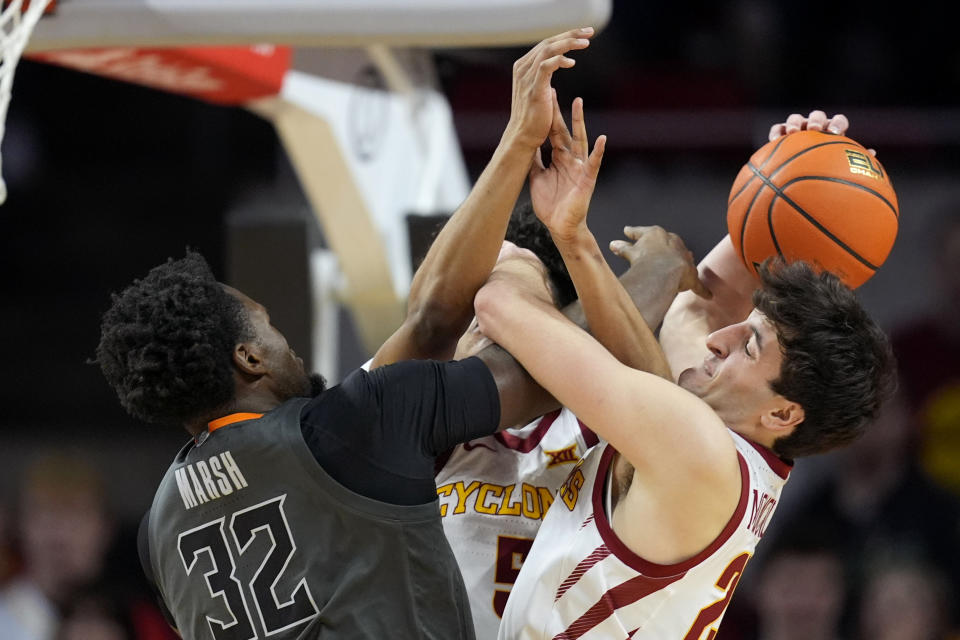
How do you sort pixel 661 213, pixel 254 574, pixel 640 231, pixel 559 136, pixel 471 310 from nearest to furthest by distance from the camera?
pixel 254 574, pixel 559 136, pixel 471 310, pixel 640 231, pixel 661 213

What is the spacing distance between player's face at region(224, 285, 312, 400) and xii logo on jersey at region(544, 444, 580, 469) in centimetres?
61

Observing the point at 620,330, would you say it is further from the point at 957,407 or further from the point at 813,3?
the point at 813,3

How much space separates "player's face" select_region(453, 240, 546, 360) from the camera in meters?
2.46

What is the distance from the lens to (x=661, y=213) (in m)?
7.36

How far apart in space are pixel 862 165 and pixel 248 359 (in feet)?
4.60

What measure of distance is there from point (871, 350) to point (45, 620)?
5750 millimetres

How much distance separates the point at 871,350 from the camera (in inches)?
90.4

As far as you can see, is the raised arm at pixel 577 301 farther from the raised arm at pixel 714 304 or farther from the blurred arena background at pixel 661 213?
the blurred arena background at pixel 661 213

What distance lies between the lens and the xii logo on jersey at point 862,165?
2.72 metres

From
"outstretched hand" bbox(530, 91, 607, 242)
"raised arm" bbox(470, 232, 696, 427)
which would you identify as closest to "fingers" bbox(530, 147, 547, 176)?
"outstretched hand" bbox(530, 91, 607, 242)

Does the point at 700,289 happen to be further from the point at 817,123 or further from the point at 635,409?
the point at 635,409

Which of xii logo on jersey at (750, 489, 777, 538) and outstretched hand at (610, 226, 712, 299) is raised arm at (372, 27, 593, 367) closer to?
outstretched hand at (610, 226, 712, 299)

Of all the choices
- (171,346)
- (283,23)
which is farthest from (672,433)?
(283,23)

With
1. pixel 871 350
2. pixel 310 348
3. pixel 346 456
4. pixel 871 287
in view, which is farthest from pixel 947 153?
pixel 346 456
